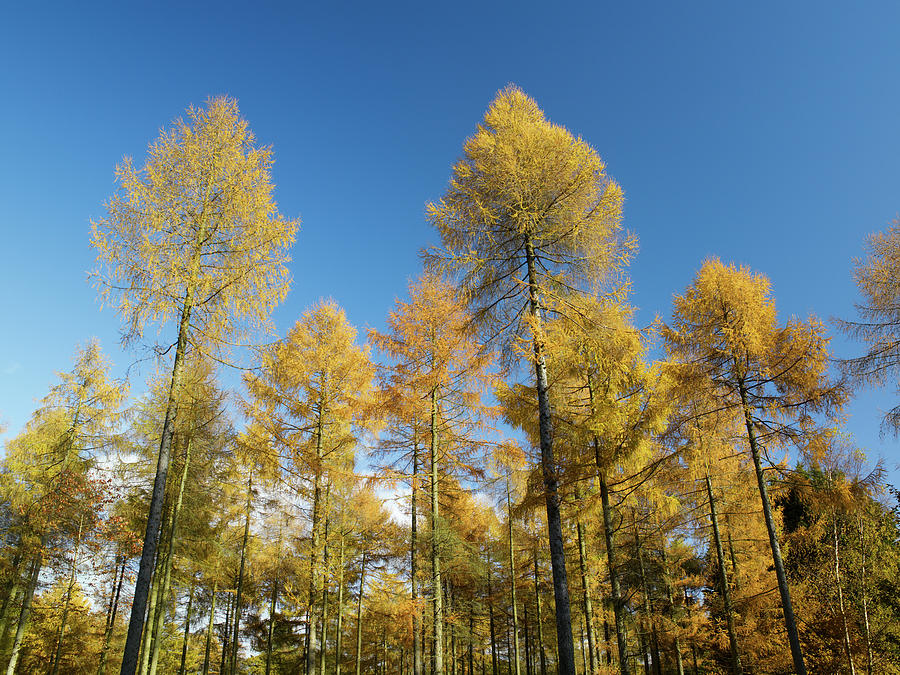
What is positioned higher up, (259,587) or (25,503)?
(25,503)

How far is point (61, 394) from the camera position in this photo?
57.7 feet

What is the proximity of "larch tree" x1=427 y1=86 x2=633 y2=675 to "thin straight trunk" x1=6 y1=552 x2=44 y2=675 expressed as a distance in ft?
58.5

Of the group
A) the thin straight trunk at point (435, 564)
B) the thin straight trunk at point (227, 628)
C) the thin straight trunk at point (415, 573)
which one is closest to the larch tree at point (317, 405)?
the thin straight trunk at point (415, 573)

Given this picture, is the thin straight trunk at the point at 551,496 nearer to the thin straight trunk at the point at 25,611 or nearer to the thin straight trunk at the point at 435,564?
the thin straight trunk at the point at 435,564

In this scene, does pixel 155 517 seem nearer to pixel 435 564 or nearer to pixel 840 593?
pixel 435 564

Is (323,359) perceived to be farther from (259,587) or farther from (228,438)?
(259,587)

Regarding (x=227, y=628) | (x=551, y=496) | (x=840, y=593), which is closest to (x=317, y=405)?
(x=551, y=496)

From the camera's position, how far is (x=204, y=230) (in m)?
9.35

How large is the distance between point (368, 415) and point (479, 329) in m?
4.80

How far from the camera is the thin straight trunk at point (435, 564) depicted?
9.68 metres

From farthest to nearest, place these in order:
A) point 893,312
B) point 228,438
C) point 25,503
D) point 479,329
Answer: point 25,503 → point 228,438 → point 893,312 → point 479,329

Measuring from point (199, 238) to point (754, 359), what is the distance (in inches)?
497

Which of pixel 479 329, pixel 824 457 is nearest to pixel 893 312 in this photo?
pixel 824 457

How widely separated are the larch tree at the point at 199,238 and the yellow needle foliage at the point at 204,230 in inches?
0.7
